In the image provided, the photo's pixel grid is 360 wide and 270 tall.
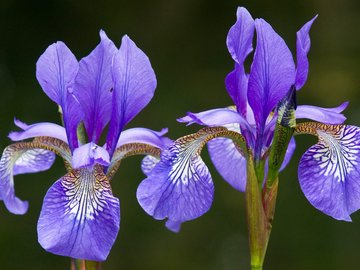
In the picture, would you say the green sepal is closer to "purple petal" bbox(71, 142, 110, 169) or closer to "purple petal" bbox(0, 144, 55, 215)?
"purple petal" bbox(71, 142, 110, 169)

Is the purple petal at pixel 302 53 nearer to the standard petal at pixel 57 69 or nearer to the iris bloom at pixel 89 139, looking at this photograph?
the iris bloom at pixel 89 139

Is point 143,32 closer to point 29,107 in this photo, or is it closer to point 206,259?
point 29,107

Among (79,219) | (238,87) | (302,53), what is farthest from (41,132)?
(302,53)

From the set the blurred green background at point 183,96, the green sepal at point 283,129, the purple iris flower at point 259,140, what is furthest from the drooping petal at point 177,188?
the blurred green background at point 183,96

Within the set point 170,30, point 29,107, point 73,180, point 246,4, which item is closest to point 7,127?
point 29,107

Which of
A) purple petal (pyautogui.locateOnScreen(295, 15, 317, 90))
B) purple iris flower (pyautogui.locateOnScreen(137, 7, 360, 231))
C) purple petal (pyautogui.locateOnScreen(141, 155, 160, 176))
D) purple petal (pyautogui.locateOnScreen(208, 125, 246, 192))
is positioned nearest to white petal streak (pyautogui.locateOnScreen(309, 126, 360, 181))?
purple iris flower (pyautogui.locateOnScreen(137, 7, 360, 231))

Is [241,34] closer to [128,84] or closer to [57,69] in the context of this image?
[128,84]
